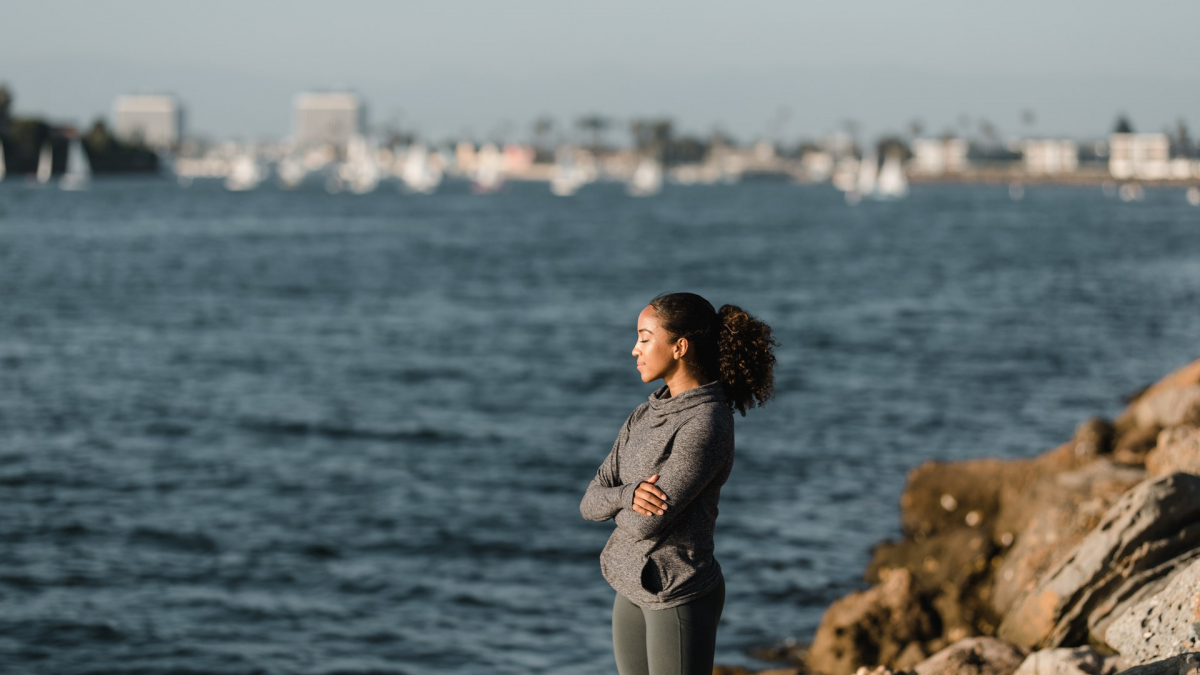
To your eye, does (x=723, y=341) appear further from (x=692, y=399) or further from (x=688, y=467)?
(x=688, y=467)

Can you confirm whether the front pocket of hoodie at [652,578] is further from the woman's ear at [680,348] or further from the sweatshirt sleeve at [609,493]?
the woman's ear at [680,348]

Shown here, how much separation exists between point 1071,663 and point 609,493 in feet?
11.6

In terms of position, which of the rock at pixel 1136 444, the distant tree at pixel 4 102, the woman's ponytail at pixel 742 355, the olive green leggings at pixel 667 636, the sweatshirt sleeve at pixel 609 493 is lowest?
the rock at pixel 1136 444

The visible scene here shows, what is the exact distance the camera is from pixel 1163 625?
20.3ft

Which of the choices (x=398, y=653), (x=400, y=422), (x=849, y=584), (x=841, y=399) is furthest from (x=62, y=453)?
(x=841, y=399)

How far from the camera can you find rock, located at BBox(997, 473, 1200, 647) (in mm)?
7910

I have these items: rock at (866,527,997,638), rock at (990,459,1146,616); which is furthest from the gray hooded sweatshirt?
rock at (866,527,997,638)

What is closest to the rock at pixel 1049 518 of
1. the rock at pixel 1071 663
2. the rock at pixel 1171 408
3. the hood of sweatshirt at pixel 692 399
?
the rock at pixel 1171 408

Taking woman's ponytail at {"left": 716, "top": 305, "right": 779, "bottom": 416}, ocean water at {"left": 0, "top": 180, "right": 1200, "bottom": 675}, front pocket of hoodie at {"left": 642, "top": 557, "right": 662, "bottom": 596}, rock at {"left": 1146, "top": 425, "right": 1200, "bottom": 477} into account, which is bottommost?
ocean water at {"left": 0, "top": 180, "right": 1200, "bottom": 675}

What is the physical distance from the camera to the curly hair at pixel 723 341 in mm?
4719

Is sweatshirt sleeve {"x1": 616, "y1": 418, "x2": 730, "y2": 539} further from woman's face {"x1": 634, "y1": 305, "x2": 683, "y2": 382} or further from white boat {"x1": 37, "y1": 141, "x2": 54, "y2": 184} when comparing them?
white boat {"x1": 37, "y1": 141, "x2": 54, "y2": 184}

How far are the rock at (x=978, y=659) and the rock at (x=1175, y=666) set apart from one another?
2.54 m

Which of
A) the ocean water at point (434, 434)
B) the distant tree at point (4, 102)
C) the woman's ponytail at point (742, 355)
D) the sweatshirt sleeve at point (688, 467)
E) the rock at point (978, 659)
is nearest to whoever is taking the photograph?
the sweatshirt sleeve at point (688, 467)

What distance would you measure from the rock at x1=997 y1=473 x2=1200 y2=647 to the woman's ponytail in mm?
4147
